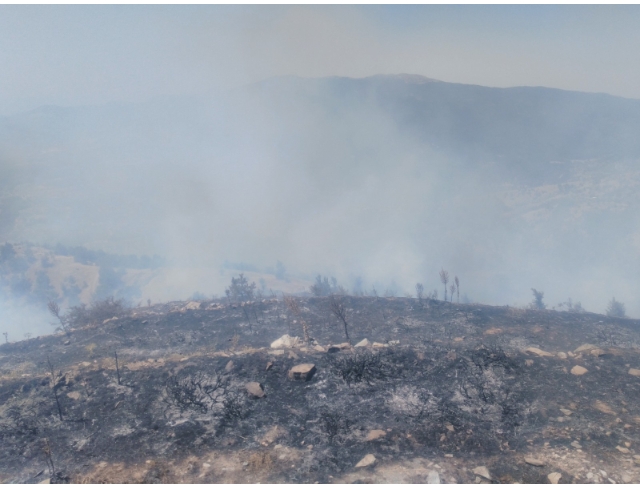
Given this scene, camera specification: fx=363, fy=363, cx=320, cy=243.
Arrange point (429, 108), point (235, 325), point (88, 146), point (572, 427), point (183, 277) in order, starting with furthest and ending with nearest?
1. point (88, 146)
2. point (429, 108)
3. point (183, 277)
4. point (235, 325)
5. point (572, 427)

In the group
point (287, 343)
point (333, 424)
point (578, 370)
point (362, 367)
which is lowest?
point (333, 424)

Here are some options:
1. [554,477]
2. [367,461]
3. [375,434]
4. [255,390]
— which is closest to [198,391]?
[255,390]

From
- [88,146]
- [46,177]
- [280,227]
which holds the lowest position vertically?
[280,227]

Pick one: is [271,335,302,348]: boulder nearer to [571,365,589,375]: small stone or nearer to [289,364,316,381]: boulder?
[289,364,316,381]: boulder

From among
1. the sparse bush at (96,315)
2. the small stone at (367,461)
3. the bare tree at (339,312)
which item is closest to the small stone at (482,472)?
the small stone at (367,461)

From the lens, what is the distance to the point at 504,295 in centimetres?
6488

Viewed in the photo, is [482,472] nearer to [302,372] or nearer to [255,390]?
[302,372]

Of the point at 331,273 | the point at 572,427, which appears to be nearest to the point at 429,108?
the point at 331,273

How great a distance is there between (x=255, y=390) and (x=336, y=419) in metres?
3.51

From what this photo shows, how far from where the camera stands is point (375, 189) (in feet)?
403

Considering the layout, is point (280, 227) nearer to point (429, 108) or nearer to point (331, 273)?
point (331, 273)

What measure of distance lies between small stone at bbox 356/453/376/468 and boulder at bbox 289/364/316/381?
15.7ft

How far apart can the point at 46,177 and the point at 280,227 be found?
79275 millimetres

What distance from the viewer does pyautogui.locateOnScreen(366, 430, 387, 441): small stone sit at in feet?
38.9
